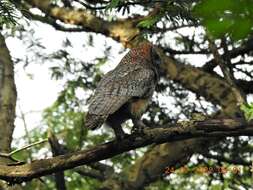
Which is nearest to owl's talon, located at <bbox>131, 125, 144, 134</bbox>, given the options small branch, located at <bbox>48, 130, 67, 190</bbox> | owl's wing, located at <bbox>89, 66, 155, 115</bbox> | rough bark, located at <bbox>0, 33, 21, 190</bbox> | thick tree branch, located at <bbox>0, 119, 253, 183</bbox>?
thick tree branch, located at <bbox>0, 119, 253, 183</bbox>

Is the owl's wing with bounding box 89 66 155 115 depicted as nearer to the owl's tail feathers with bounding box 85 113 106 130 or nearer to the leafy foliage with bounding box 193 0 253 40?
Result: the owl's tail feathers with bounding box 85 113 106 130

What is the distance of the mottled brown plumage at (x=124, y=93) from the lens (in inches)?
137

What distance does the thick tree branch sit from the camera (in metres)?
3.28

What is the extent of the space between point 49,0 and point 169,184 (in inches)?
130

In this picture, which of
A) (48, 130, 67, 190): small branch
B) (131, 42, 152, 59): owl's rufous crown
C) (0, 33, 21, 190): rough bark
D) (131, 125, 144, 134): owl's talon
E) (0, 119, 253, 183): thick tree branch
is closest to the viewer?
(0, 119, 253, 183): thick tree branch

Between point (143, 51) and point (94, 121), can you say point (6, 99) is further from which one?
point (94, 121)

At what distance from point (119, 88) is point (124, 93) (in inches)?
3.3

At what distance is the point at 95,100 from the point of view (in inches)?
145

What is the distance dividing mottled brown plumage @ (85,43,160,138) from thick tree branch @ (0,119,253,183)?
161 millimetres

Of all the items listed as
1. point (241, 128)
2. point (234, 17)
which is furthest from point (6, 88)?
point (234, 17)

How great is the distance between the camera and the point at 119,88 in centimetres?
387

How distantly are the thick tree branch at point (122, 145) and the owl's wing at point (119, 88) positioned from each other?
0.25m

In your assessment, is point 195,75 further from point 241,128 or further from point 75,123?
point 241,128

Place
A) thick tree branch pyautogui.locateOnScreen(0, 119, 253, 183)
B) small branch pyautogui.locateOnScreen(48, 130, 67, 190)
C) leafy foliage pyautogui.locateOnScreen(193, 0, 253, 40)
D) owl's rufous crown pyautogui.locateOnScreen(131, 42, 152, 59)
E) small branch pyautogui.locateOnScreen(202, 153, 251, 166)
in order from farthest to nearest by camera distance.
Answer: small branch pyautogui.locateOnScreen(202, 153, 251, 166) → small branch pyautogui.locateOnScreen(48, 130, 67, 190) → owl's rufous crown pyautogui.locateOnScreen(131, 42, 152, 59) → thick tree branch pyautogui.locateOnScreen(0, 119, 253, 183) → leafy foliage pyautogui.locateOnScreen(193, 0, 253, 40)
